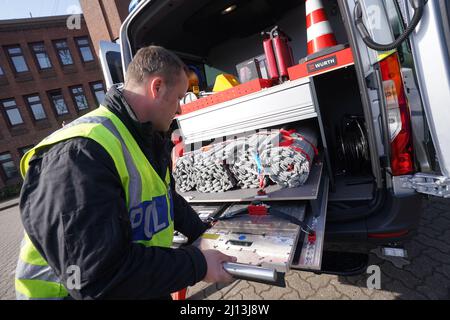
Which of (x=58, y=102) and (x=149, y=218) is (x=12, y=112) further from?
(x=149, y=218)

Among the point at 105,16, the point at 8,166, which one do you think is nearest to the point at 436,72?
the point at 105,16

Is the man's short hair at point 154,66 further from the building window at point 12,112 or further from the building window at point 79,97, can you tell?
the building window at point 12,112

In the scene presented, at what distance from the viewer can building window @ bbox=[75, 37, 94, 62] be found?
18.2 m

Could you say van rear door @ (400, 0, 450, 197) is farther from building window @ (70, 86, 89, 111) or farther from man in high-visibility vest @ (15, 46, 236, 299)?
building window @ (70, 86, 89, 111)

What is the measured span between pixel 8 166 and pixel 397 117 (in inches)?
835

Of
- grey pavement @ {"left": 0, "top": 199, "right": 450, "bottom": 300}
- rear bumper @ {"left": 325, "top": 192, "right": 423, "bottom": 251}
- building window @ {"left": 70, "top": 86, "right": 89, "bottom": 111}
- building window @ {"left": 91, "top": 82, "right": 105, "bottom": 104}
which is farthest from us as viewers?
building window @ {"left": 91, "top": 82, "right": 105, "bottom": 104}

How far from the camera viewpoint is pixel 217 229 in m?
1.78

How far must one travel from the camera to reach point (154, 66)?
53.1 inches

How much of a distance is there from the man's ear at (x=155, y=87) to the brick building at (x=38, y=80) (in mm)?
19587

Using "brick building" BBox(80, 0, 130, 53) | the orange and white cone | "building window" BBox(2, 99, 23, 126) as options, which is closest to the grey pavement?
the orange and white cone

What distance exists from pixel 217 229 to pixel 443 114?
147 centimetres

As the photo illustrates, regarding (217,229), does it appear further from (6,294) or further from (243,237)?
(6,294)

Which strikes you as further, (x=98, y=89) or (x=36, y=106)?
(x=98, y=89)
